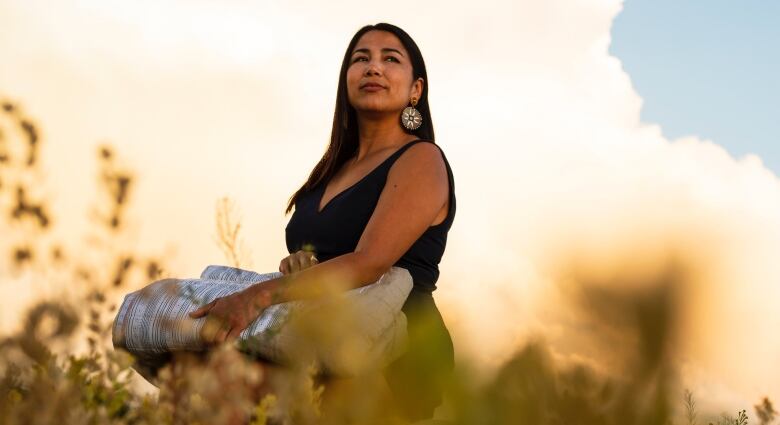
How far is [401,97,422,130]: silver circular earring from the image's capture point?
4.45 meters

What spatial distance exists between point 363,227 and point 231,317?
1043 millimetres

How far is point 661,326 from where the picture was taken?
3.25 ft

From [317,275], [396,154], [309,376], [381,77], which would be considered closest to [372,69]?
Result: [381,77]

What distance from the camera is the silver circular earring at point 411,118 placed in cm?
445

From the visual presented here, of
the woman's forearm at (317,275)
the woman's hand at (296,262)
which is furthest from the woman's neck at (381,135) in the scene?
the woman's forearm at (317,275)

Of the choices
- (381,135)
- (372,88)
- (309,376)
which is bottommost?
(309,376)

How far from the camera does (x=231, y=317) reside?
122 inches

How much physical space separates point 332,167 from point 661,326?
149 inches

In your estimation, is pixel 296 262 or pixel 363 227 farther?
pixel 363 227

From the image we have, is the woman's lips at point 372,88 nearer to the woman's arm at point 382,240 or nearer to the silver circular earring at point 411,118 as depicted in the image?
the silver circular earring at point 411,118

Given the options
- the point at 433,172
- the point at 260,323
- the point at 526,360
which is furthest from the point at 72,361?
the point at 433,172

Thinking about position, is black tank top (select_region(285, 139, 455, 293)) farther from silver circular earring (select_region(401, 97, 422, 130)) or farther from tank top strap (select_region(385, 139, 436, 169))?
silver circular earring (select_region(401, 97, 422, 130))

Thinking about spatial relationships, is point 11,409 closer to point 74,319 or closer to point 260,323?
point 74,319

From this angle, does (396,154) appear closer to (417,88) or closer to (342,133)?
(417,88)
